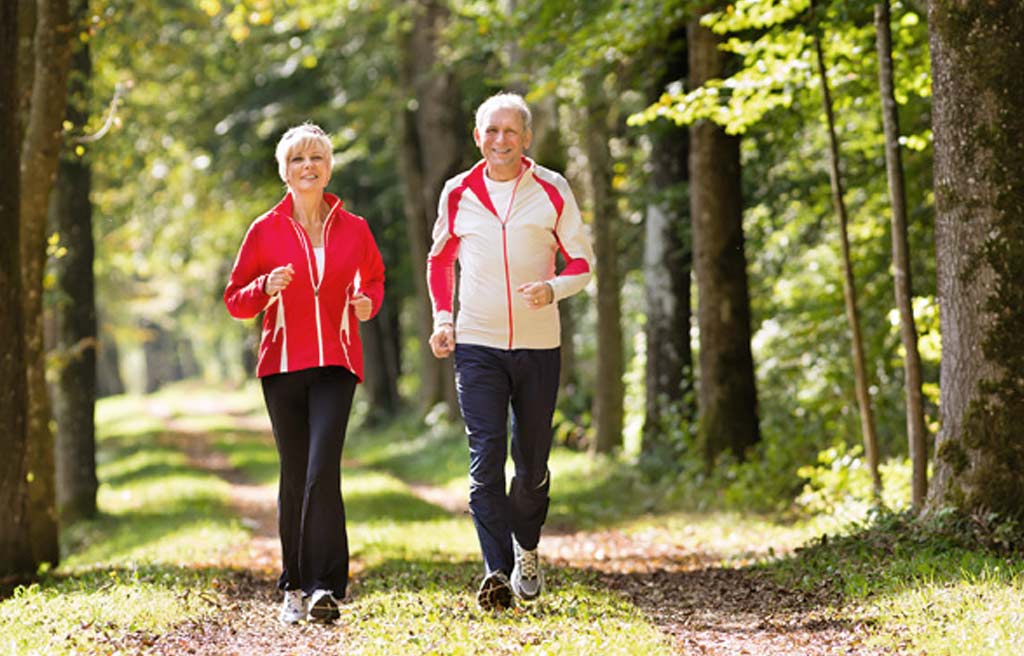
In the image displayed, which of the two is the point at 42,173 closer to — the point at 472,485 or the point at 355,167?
the point at 472,485

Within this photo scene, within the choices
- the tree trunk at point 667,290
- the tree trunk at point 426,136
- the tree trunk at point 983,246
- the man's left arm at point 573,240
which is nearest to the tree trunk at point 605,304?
the tree trunk at point 667,290

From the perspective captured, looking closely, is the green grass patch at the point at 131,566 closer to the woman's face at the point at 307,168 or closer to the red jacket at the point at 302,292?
the red jacket at the point at 302,292

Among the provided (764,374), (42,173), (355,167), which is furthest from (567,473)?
(355,167)

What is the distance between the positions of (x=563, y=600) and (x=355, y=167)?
2430 centimetres

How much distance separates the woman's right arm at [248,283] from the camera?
6.62m

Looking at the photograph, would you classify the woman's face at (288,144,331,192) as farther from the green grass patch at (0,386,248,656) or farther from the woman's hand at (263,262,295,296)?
the green grass patch at (0,386,248,656)

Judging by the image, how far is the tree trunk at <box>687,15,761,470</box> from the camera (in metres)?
13.7

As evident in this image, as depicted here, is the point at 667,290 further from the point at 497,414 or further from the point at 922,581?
the point at 497,414

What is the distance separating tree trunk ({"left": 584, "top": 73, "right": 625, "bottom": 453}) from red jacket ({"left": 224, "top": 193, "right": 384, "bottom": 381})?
38.9 feet

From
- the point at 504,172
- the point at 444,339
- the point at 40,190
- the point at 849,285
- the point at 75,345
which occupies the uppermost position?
the point at 40,190

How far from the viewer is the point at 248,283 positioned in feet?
22.4

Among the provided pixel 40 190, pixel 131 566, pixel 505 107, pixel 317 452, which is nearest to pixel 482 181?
pixel 505 107

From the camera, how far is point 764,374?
1714 cm

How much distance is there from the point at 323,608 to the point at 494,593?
2.82 feet
